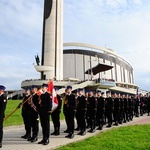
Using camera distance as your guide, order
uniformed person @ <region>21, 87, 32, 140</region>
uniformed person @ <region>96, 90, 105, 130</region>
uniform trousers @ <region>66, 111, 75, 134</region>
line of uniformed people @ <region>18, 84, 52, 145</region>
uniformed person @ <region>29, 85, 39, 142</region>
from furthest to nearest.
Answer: uniformed person @ <region>96, 90, 105, 130</region>
uniform trousers @ <region>66, 111, 75, 134</region>
uniformed person @ <region>21, 87, 32, 140</region>
uniformed person @ <region>29, 85, 39, 142</region>
line of uniformed people @ <region>18, 84, 52, 145</region>

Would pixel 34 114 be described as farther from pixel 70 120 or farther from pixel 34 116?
pixel 70 120

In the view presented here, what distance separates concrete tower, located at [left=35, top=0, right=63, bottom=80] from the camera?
4925 cm

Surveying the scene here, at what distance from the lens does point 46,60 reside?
49562 mm

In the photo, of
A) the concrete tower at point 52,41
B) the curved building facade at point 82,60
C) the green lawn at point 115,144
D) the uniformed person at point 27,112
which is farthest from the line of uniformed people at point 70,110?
the curved building facade at point 82,60

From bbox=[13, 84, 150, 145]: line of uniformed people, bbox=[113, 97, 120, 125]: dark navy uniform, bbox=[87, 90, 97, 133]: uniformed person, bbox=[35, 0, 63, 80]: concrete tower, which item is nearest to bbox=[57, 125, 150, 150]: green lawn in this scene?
bbox=[13, 84, 150, 145]: line of uniformed people

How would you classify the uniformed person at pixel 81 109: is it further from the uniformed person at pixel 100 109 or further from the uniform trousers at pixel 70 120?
the uniformed person at pixel 100 109

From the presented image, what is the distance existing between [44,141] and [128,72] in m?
88.6

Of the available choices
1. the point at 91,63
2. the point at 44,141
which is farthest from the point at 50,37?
the point at 44,141

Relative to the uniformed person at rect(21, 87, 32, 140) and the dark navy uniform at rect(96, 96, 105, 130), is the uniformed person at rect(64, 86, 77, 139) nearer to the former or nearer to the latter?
the uniformed person at rect(21, 87, 32, 140)

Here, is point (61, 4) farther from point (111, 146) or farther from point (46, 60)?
point (111, 146)

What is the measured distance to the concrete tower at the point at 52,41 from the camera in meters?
49.2

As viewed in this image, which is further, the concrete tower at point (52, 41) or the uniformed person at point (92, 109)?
the concrete tower at point (52, 41)

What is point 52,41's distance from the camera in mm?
49312

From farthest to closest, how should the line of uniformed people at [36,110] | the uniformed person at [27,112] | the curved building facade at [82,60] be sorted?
the curved building facade at [82,60] → the uniformed person at [27,112] → the line of uniformed people at [36,110]
